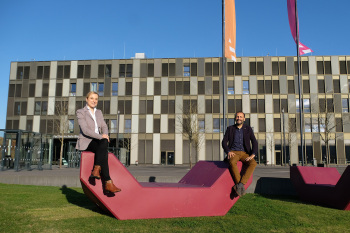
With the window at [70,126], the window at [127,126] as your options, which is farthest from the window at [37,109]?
the window at [127,126]

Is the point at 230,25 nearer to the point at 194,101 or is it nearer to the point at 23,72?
the point at 194,101

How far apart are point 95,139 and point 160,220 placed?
1.69 m

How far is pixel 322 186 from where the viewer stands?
736cm

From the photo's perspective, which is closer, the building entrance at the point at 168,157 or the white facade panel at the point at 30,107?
the building entrance at the point at 168,157

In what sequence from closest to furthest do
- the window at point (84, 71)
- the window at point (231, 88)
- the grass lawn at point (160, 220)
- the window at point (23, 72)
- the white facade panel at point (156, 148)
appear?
1. the grass lawn at point (160, 220)
2. the white facade panel at point (156, 148)
3. the window at point (231, 88)
4. the window at point (84, 71)
5. the window at point (23, 72)

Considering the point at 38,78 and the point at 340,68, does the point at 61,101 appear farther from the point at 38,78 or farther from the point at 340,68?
the point at 340,68

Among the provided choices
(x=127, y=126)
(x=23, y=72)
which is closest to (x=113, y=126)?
(x=127, y=126)

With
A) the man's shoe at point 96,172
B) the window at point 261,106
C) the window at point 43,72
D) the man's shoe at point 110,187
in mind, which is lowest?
the man's shoe at point 110,187

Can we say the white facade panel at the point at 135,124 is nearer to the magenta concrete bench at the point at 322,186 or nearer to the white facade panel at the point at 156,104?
the white facade panel at the point at 156,104

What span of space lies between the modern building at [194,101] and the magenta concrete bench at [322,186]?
3581 cm

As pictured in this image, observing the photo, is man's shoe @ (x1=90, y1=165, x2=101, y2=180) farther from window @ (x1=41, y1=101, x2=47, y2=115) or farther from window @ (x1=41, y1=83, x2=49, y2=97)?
window @ (x1=41, y1=83, x2=49, y2=97)

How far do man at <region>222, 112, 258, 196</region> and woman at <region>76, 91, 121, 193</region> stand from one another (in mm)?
2076

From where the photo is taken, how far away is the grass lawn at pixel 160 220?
453cm

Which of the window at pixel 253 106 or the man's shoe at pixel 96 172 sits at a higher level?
the window at pixel 253 106
